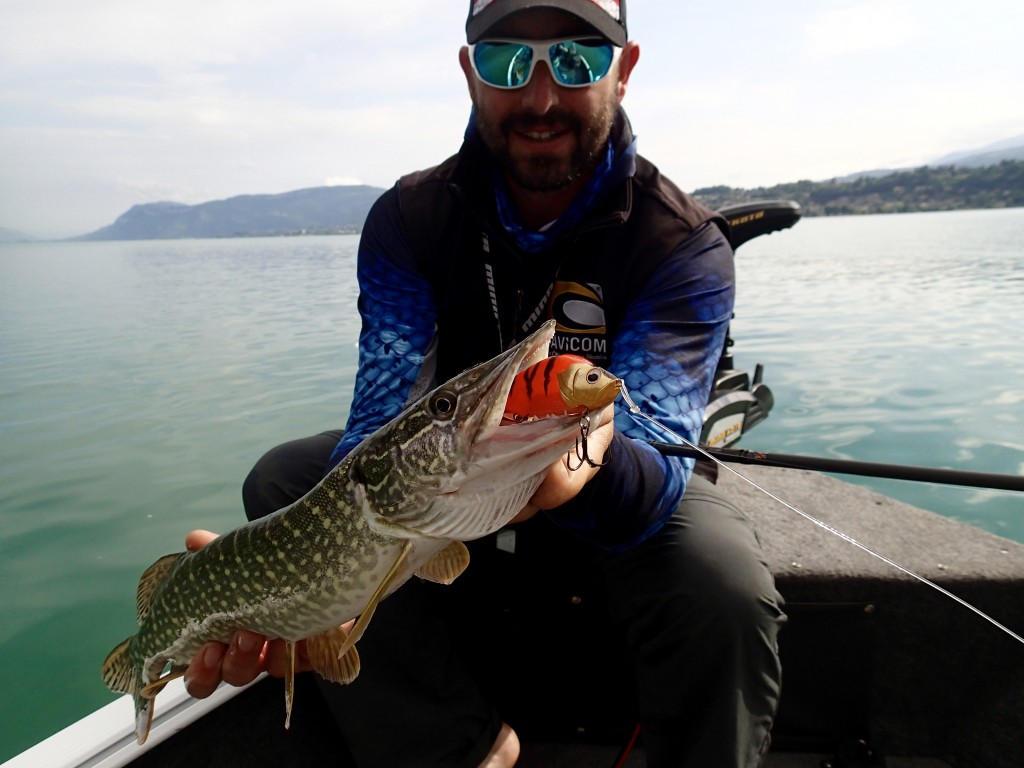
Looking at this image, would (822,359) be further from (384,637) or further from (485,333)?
(384,637)

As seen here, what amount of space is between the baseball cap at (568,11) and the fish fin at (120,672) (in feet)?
8.84

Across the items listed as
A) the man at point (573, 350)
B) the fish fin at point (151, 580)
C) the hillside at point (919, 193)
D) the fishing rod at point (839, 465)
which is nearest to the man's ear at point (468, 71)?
the man at point (573, 350)

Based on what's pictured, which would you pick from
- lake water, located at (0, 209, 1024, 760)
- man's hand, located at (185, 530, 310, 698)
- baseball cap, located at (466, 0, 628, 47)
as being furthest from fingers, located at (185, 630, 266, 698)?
baseball cap, located at (466, 0, 628, 47)

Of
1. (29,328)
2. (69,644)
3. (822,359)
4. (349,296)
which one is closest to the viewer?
(69,644)

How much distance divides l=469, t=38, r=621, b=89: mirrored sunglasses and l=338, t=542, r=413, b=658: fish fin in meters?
2.03

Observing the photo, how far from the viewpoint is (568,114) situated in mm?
2795

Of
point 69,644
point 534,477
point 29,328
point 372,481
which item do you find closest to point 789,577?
point 534,477

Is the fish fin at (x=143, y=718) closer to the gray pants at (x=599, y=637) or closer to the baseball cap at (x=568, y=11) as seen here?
the gray pants at (x=599, y=637)

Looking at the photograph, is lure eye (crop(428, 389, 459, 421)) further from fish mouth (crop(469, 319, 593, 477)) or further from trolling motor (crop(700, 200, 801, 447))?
trolling motor (crop(700, 200, 801, 447))

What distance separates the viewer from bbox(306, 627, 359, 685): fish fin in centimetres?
187

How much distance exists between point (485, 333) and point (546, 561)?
98 cm

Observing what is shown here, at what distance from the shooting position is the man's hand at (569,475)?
166 centimetres

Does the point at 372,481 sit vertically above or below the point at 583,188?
below

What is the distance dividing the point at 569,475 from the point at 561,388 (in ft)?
1.78
